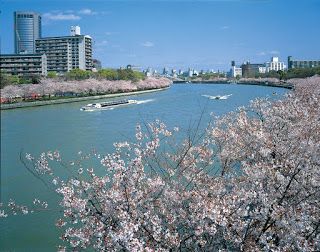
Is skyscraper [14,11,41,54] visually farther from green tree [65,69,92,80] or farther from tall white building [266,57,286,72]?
tall white building [266,57,286,72]

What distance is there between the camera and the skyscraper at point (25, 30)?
210ft

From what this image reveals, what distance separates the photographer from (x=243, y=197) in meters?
2.84

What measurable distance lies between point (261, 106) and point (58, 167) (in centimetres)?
512

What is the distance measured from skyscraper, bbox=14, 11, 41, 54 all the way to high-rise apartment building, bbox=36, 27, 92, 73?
1243cm

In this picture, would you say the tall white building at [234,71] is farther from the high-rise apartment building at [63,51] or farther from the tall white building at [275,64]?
the high-rise apartment building at [63,51]

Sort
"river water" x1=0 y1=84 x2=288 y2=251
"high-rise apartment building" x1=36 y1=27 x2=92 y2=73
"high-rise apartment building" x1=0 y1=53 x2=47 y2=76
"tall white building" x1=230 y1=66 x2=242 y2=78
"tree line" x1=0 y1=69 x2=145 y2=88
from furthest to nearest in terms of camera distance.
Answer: "tall white building" x1=230 y1=66 x2=242 y2=78 < "high-rise apartment building" x1=36 y1=27 x2=92 y2=73 < "high-rise apartment building" x1=0 y1=53 x2=47 y2=76 < "tree line" x1=0 y1=69 x2=145 y2=88 < "river water" x1=0 y1=84 x2=288 y2=251

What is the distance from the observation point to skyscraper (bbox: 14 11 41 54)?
210 feet

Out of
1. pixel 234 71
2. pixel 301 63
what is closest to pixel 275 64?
pixel 234 71

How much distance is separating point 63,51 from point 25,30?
54.3 feet

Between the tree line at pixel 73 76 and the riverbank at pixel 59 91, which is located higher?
the tree line at pixel 73 76

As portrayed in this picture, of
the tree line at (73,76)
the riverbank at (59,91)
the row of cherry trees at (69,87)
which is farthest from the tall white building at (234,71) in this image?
the riverbank at (59,91)

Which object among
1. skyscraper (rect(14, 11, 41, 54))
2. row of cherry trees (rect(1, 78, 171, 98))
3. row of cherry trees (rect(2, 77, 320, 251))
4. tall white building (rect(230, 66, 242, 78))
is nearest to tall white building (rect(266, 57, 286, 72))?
tall white building (rect(230, 66, 242, 78))

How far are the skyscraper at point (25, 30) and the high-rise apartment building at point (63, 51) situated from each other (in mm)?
12435

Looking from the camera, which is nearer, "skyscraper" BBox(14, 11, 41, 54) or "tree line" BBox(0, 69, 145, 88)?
"tree line" BBox(0, 69, 145, 88)
